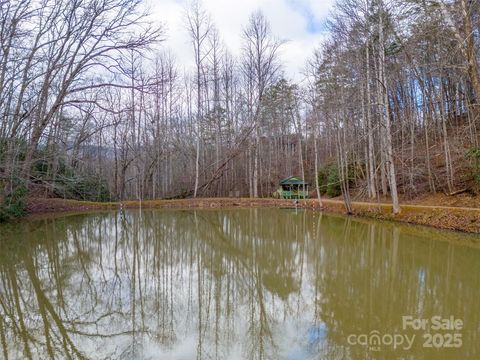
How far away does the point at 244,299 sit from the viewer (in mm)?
5117

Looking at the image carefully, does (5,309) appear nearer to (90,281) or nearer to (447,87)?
(90,281)

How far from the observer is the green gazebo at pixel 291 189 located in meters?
Answer: 26.1

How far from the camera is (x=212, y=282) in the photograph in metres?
5.97

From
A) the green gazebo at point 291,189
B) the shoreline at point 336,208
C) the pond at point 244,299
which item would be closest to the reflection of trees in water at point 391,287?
the pond at point 244,299

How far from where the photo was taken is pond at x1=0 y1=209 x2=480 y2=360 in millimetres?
3545

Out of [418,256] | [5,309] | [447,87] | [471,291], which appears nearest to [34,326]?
[5,309]

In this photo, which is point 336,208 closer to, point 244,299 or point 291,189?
point 291,189

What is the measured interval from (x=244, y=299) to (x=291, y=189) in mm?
22781

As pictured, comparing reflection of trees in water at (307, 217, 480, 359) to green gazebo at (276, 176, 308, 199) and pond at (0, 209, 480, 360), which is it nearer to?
pond at (0, 209, 480, 360)

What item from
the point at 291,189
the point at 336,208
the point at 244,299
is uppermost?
the point at 291,189

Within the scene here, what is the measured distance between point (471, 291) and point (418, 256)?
242cm

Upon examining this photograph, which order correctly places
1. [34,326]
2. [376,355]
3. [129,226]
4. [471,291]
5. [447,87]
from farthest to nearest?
[447,87] → [129,226] → [471,291] → [34,326] → [376,355]

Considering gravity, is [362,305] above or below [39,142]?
below

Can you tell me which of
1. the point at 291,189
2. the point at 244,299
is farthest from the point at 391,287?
the point at 291,189
